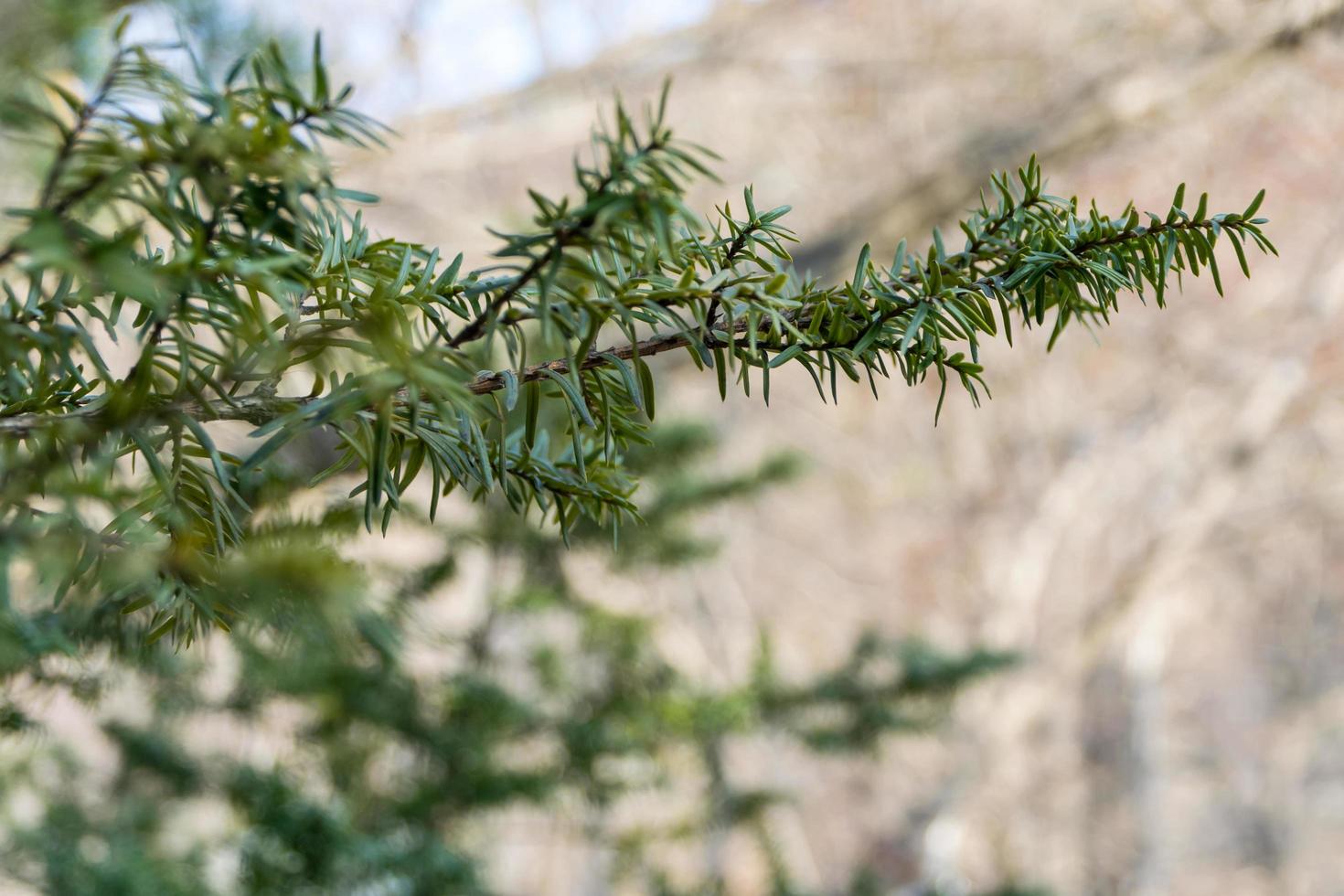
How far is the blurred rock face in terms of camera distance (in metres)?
2.95

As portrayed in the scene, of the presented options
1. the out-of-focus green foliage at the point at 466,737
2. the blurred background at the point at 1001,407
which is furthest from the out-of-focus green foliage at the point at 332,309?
the blurred background at the point at 1001,407

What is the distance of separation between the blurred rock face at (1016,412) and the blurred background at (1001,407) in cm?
2

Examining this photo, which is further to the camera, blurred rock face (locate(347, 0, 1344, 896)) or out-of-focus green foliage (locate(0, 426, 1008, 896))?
blurred rock face (locate(347, 0, 1344, 896))

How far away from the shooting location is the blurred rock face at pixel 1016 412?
2945mm

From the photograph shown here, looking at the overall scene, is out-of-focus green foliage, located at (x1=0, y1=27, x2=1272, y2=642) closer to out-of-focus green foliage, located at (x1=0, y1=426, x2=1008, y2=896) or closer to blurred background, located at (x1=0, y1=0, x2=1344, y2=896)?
out-of-focus green foliage, located at (x1=0, y1=426, x2=1008, y2=896)

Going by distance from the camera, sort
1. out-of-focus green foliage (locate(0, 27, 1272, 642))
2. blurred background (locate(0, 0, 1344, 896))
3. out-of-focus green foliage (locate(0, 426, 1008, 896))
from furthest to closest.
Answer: blurred background (locate(0, 0, 1344, 896)) → out-of-focus green foliage (locate(0, 426, 1008, 896)) → out-of-focus green foliage (locate(0, 27, 1272, 642))

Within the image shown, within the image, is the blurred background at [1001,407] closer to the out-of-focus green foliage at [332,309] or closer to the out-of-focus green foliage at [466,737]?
the out-of-focus green foliage at [466,737]

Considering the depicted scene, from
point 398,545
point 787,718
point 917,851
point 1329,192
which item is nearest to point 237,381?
point 787,718

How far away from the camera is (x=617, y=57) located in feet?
11.0

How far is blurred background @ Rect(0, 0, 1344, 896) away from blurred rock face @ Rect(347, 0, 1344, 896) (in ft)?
0.06

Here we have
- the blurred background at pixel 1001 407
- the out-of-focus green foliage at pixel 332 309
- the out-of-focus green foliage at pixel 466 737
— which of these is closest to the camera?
the out-of-focus green foliage at pixel 332 309

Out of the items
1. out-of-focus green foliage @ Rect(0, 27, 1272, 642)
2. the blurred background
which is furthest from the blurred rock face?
out-of-focus green foliage @ Rect(0, 27, 1272, 642)

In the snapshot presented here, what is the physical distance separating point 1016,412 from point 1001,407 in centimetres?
8

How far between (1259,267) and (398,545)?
410 cm
